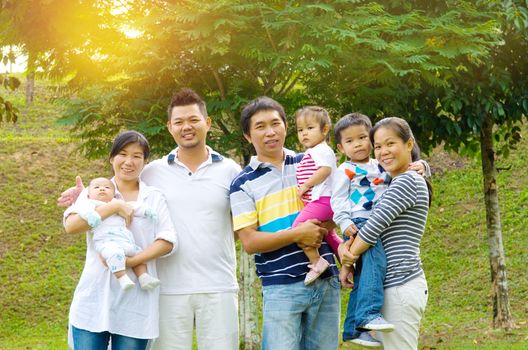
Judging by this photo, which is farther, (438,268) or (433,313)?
(438,268)

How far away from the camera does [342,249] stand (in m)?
4.22

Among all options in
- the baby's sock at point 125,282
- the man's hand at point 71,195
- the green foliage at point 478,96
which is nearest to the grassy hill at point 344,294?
the green foliage at point 478,96

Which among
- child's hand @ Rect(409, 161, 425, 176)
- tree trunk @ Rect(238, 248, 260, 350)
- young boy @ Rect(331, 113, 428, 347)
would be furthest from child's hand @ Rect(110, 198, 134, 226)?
tree trunk @ Rect(238, 248, 260, 350)

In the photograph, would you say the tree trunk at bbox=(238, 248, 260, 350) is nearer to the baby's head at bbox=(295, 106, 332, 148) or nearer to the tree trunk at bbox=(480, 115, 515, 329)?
the tree trunk at bbox=(480, 115, 515, 329)

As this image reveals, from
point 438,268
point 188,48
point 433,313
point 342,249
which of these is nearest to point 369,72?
point 188,48

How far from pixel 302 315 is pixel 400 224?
0.79m

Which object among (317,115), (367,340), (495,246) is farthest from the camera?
(495,246)

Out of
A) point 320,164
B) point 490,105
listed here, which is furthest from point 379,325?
point 490,105

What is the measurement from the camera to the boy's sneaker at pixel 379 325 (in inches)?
153

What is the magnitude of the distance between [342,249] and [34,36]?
558 cm

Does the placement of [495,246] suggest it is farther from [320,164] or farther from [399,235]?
[399,235]

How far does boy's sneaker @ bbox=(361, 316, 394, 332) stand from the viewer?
389 cm

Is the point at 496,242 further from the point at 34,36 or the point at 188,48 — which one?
the point at 34,36

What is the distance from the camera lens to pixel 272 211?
4.36 m
